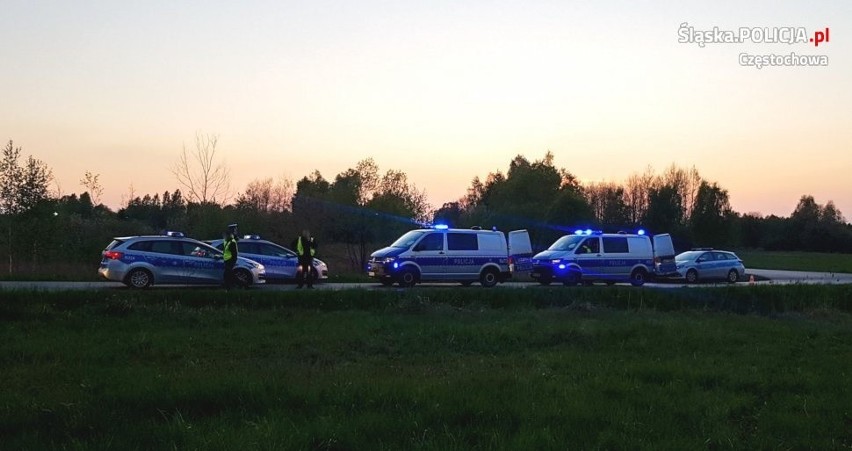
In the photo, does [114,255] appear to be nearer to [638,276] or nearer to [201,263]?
[201,263]

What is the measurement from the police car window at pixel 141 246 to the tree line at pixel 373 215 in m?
9.06

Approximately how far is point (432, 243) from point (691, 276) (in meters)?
15.9

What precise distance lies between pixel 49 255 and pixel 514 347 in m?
27.4

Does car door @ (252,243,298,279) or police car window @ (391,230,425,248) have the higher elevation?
police car window @ (391,230,425,248)

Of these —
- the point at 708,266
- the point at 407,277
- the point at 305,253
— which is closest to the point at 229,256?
the point at 305,253

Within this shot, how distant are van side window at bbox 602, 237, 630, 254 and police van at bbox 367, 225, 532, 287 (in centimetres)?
424

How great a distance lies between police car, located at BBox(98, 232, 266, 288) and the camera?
65.8 feet

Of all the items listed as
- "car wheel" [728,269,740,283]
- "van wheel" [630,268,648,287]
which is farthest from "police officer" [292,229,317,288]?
"car wheel" [728,269,740,283]

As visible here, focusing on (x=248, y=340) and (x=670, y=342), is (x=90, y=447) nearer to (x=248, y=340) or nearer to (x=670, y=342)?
(x=248, y=340)

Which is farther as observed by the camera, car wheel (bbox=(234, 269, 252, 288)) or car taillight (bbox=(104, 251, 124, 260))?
car wheel (bbox=(234, 269, 252, 288))

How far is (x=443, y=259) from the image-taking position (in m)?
23.1

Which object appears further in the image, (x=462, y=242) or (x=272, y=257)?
(x=272, y=257)

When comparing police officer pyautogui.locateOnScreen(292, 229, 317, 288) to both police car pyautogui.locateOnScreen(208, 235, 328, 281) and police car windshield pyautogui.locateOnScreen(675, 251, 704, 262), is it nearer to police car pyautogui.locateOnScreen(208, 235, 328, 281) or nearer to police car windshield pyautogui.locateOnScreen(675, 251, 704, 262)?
police car pyautogui.locateOnScreen(208, 235, 328, 281)

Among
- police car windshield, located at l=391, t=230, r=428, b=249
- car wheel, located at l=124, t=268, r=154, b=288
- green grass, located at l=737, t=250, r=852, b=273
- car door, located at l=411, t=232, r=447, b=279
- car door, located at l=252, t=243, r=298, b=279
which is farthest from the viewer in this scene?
green grass, located at l=737, t=250, r=852, b=273
